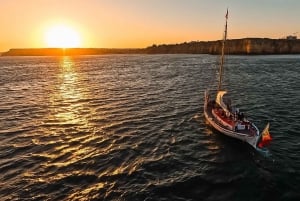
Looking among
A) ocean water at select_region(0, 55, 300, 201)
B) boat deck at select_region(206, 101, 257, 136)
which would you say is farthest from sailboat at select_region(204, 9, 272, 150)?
ocean water at select_region(0, 55, 300, 201)

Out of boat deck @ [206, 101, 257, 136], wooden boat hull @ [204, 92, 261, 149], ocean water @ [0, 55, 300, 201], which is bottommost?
ocean water @ [0, 55, 300, 201]

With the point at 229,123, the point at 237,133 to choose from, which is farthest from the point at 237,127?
the point at 229,123

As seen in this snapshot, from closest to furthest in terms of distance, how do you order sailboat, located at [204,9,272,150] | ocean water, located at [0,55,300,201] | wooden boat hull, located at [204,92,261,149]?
1. ocean water, located at [0,55,300,201]
2. sailboat, located at [204,9,272,150]
3. wooden boat hull, located at [204,92,261,149]

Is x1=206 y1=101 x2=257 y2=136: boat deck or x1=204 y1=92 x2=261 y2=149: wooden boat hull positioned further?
x1=206 y1=101 x2=257 y2=136: boat deck

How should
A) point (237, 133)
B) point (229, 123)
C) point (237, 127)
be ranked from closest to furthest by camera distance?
point (237, 133), point (237, 127), point (229, 123)

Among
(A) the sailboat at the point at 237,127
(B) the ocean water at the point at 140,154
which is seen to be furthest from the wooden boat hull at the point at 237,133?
(B) the ocean water at the point at 140,154

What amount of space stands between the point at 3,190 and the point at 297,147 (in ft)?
83.5

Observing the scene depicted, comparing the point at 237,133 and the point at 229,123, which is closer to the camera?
the point at 237,133

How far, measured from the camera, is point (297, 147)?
27.9 metres

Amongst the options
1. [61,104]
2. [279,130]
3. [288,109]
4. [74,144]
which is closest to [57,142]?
[74,144]

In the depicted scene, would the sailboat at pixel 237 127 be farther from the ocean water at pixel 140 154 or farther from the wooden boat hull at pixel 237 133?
the ocean water at pixel 140 154

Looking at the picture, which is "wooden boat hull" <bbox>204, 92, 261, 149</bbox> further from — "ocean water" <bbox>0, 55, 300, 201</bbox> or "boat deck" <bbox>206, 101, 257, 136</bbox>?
"ocean water" <bbox>0, 55, 300, 201</bbox>

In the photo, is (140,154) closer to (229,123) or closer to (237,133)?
(237,133)

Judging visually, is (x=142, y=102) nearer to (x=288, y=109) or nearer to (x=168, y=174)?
(x=288, y=109)
